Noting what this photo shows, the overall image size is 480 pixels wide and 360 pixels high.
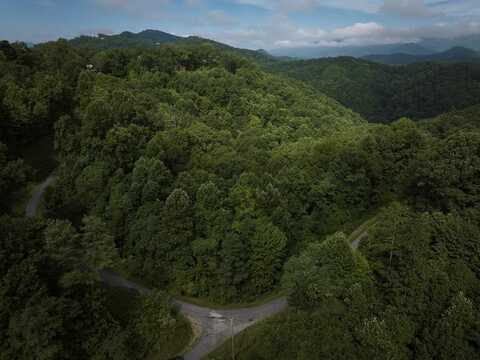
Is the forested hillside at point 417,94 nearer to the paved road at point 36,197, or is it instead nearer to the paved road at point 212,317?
the paved road at point 212,317

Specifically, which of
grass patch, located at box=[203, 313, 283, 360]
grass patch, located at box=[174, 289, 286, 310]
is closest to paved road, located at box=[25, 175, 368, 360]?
grass patch, located at box=[174, 289, 286, 310]

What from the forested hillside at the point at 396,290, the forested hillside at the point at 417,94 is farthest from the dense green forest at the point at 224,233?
the forested hillside at the point at 417,94

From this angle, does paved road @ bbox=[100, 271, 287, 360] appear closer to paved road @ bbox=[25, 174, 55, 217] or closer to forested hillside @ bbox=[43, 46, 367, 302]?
forested hillside @ bbox=[43, 46, 367, 302]

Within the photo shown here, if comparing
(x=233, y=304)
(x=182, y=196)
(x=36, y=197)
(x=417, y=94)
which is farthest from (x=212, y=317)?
(x=417, y=94)

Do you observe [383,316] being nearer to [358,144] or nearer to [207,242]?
[207,242]

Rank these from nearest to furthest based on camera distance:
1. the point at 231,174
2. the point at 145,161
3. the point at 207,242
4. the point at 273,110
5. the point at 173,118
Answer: the point at 207,242 → the point at 145,161 → the point at 231,174 → the point at 173,118 → the point at 273,110

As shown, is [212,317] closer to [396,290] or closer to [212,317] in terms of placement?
[212,317]

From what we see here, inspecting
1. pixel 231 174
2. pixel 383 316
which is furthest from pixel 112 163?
pixel 383 316
